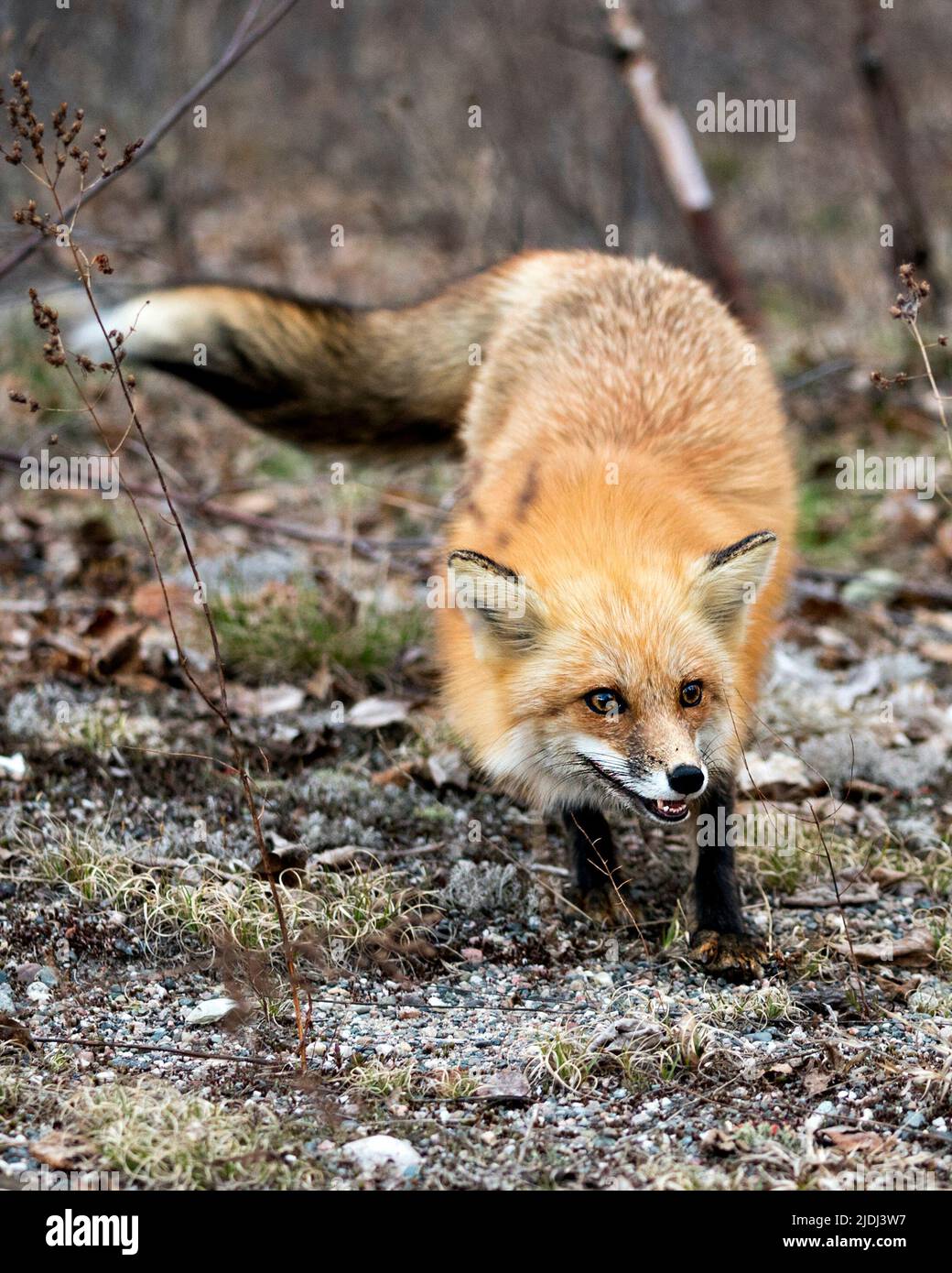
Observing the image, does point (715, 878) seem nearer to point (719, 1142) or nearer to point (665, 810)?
point (665, 810)

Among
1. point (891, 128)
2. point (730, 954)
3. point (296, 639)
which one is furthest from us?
point (891, 128)

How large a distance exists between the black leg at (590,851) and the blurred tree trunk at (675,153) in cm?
421

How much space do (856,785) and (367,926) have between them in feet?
6.16

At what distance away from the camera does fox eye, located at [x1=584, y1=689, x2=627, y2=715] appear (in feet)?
10.6

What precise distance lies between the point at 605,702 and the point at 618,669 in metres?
0.09

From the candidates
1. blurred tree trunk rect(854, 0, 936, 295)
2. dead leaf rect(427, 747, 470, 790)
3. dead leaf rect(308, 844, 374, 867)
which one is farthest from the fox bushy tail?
blurred tree trunk rect(854, 0, 936, 295)

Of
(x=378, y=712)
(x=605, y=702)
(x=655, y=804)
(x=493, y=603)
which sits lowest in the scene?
(x=655, y=804)

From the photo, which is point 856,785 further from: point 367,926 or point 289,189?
point 289,189

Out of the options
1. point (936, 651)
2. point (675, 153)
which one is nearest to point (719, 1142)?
point (936, 651)

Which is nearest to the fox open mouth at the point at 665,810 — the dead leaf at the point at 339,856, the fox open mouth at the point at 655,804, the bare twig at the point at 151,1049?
the fox open mouth at the point at 655,804

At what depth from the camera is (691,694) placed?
10.8 feet

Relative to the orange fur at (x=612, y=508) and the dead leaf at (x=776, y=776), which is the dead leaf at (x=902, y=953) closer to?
the orange fur at (x=612, y=508)

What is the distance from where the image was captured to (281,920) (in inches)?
112

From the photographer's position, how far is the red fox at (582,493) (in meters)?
3.30
